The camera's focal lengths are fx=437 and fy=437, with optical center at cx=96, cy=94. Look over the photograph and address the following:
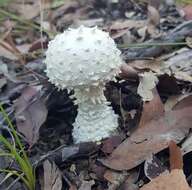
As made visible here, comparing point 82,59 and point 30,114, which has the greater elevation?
point 82,59

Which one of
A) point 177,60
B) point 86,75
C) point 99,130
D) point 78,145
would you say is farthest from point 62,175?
point 177,60

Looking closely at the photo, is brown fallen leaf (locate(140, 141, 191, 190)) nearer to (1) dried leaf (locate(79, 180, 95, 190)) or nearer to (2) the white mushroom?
(1) dried leaf (locate(79, 180, 95, 190))

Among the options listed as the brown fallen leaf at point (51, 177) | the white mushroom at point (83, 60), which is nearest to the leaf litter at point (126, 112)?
the brown fallen leaf at point (51, 177)

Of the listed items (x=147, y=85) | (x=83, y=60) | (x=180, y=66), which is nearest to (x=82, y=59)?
(x=83, y=60)

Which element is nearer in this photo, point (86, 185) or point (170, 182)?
point (170, 182)

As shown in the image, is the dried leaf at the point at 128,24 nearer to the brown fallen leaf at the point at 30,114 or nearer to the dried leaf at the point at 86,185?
the brown fallen leaf at the point at 30,114

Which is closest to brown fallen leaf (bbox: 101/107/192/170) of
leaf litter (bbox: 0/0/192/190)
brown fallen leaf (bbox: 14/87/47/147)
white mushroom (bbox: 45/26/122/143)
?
leaf litter (bbox: 0/0/192/190)

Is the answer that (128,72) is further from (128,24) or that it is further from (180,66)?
(128,24)
